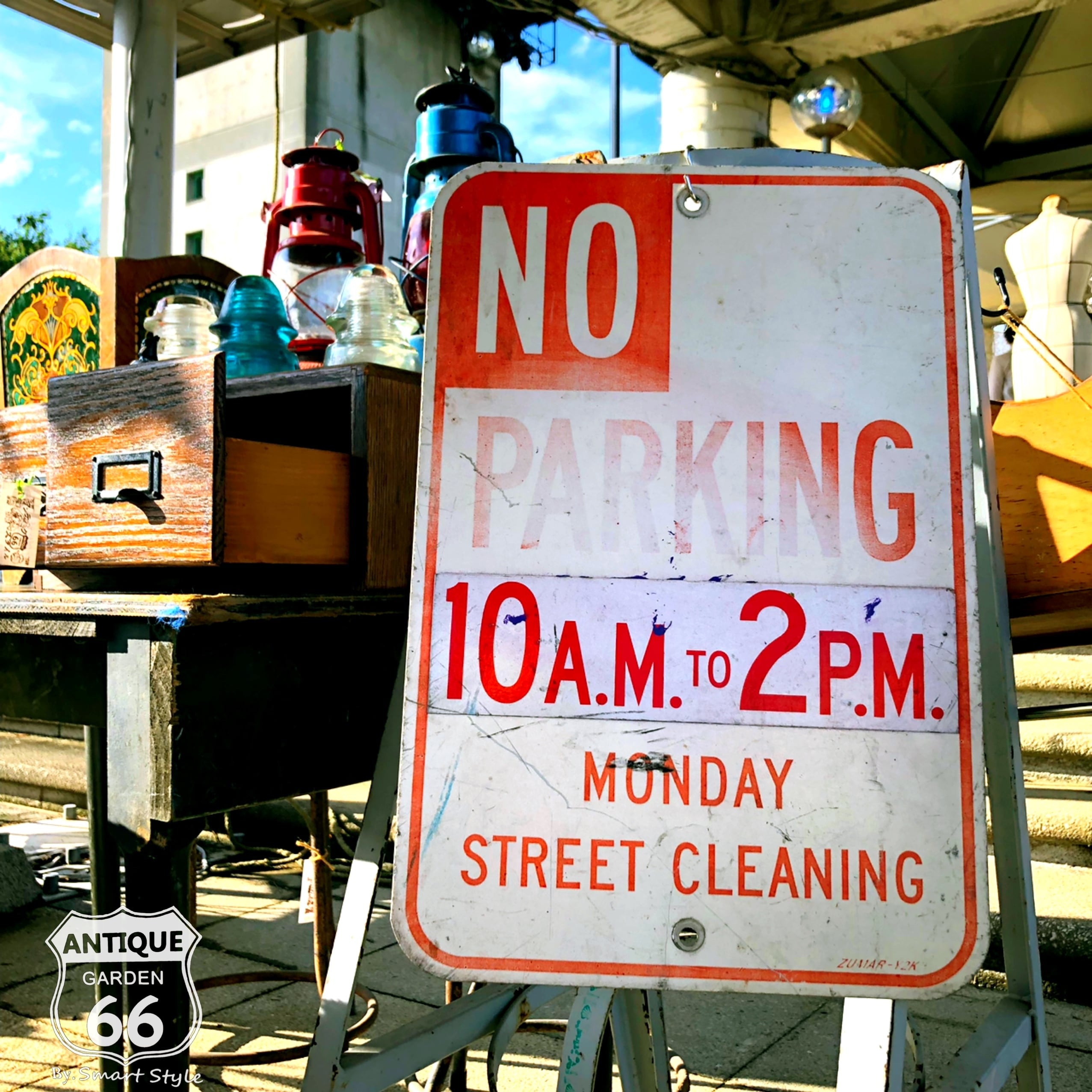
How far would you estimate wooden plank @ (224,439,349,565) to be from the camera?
3.35ft

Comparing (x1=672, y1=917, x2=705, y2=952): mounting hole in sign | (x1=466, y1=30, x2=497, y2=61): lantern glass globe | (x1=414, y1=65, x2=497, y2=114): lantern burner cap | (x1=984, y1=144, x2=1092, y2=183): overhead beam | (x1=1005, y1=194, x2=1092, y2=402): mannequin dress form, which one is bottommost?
(x1=672, y1=917, x2=705, y2=952): mounting hole in sign

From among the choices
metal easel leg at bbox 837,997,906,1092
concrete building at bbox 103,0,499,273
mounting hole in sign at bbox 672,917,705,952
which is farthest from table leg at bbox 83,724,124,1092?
concrete building at bbox 103,0,499,273

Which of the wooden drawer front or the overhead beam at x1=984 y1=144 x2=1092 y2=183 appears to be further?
the overhead beam at x1=984 y1=144 x2=1092 y2=183

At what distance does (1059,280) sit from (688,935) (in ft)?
12.8

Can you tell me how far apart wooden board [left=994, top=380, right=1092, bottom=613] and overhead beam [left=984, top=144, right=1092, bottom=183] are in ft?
24.9

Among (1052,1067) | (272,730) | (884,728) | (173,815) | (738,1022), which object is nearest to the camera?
(884,728)

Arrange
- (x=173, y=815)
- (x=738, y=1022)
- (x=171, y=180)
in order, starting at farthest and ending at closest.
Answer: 1. (x=171, y=180)
2. (x=738, y=1022)
3. (x=173, y=815)

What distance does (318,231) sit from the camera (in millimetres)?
1622

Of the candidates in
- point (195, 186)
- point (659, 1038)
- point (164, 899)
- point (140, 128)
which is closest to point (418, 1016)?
point (659, 1038)

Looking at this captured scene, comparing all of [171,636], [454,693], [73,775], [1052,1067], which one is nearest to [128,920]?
[171,636]

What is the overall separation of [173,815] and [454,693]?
30 centimetres

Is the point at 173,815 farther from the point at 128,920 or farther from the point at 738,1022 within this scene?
the point at 738,1022

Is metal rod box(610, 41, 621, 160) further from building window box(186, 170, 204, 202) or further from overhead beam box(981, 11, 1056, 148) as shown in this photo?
building window box(186, 170, 204, 202)

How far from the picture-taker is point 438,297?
2.95 ft
